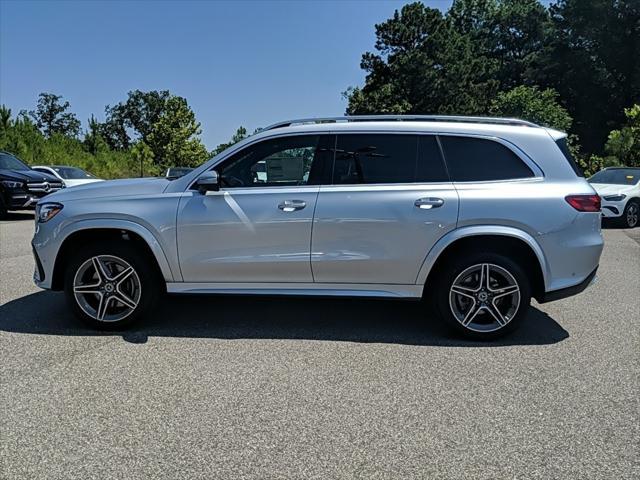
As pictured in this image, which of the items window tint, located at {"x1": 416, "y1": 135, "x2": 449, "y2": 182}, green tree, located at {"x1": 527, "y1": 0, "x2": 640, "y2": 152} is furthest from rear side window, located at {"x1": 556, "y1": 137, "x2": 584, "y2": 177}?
green tree, located at {"x1": 527, "y1": 0, "x2": 640, "y2": 152}

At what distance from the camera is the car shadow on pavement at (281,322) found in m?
4.75

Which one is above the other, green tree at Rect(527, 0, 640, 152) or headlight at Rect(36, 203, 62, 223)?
green tree at Rect(527, 0, 640, 152)

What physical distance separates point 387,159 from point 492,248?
1174 mm

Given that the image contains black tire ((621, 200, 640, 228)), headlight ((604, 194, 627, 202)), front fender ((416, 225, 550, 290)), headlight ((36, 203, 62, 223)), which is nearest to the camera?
front fender ((416, 225, 550, 290))

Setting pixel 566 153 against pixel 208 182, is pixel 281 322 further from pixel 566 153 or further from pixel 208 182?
pixel 566 153

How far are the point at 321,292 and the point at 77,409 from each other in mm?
2085

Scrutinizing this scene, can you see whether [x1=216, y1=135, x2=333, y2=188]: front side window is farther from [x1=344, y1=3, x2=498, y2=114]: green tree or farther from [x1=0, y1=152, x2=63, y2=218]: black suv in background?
[x1=344, y1=3, x2=498, y2=114]: green tree

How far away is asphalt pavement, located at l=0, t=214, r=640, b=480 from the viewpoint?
9.25 ft

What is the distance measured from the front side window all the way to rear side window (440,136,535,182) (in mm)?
1101

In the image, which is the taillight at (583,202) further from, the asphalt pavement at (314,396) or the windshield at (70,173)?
the windshield at (70,173)

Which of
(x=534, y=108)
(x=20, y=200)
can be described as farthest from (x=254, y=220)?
(x=534, y=108)

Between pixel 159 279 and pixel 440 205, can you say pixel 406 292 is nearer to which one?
pixel 440 205

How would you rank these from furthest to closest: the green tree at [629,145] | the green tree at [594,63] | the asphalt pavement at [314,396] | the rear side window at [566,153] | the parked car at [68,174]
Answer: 1. the green tree at [594,63]
2. the green tree at [629,145]
3. the parked car at [68,174]
4. the rear side window at [566,153]
5. the asphalt pavement at [314,396]

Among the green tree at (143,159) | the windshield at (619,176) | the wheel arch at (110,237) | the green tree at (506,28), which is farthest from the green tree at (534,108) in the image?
the wheel arch at (110,237)
